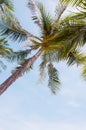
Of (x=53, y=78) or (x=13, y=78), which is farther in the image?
(x=53, y=78)

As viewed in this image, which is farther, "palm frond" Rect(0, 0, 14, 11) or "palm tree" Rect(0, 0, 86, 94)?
"palm frond" Rect(0, 0, 14, 11)

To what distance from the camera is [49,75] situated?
62.1 feet

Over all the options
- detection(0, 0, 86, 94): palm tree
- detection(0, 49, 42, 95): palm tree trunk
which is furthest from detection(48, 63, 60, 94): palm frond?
detection(0, 49, 42, 95): palm tree trunk

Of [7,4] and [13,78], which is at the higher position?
[7,4]

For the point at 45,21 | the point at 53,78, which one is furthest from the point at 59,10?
the point at 53,78

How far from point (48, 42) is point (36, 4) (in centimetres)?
202

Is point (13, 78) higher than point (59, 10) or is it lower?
lower

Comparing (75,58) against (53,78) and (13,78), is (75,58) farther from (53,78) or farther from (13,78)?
(13,78)

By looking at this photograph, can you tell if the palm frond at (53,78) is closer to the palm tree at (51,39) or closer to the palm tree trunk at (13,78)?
the palm tree at (51,39)

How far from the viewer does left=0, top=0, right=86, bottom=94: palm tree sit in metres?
12.9

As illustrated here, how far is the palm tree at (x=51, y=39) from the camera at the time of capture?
1285 cm

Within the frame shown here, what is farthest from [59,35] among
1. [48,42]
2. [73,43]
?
[48,42]

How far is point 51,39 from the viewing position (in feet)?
50.6

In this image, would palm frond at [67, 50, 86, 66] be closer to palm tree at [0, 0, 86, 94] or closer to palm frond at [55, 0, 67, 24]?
palm tree at [0, 0, 86, 94]
